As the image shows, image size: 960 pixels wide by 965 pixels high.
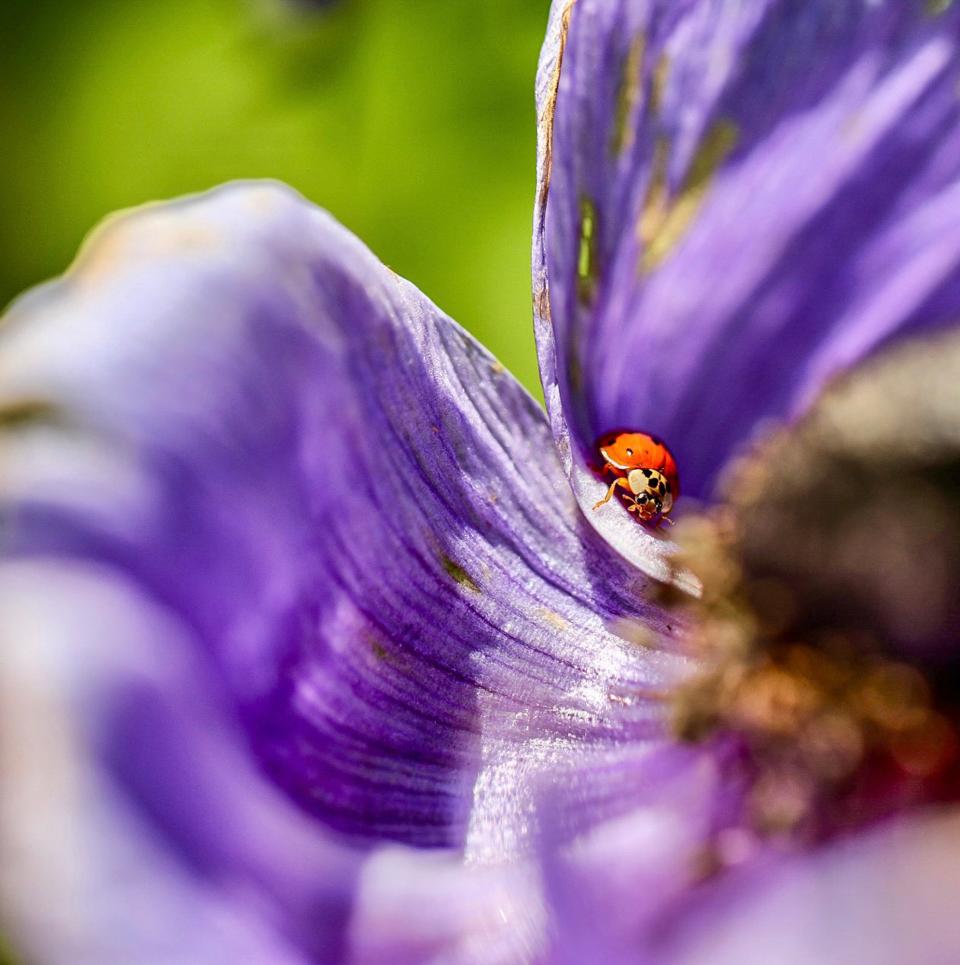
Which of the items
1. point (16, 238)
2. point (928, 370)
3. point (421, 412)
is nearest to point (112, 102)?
point (16, 238)

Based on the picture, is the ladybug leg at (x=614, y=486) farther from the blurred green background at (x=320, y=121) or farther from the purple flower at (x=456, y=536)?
the blurred green background at (x=320, y=121)

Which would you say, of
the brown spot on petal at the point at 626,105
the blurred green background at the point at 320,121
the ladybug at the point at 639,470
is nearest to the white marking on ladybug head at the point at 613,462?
the ladybug at the point at 639,470

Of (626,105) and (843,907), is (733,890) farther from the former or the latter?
(626,105)

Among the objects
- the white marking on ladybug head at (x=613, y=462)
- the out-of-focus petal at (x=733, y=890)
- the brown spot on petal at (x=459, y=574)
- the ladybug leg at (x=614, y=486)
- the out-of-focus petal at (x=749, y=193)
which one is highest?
the out-of-focus petal at (x=749, y=193)

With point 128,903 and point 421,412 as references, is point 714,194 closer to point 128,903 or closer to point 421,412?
point 421,412

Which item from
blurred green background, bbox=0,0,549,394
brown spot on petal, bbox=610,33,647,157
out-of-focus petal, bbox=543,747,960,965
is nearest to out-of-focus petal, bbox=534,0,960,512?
brown spot on petal, bbox=610,33,647,157

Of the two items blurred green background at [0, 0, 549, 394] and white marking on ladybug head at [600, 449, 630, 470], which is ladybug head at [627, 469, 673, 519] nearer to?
white marking on ladybug head at [600, 449, 630, 470]

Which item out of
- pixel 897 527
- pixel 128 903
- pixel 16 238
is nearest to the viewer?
pixel 128 903

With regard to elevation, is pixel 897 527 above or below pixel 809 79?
below

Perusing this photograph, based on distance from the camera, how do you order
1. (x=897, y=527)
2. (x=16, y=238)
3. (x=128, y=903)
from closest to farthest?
(x=128, y=903), (x=897, y=527), (x=16, y=238)
